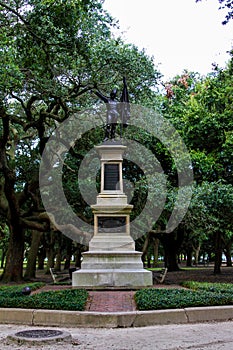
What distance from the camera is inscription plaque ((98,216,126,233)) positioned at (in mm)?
14258

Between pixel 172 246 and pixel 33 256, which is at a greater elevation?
pixel 172 246

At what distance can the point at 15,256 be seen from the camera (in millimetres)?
20094

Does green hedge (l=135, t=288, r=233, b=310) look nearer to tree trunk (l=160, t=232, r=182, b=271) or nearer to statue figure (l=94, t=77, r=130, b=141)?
statue figure (l=94, t=77, r=130, b=141)

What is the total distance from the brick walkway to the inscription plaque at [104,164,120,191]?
163 inches

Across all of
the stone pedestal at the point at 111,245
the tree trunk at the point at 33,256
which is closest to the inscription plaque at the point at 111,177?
the stone pedestal at the point at 111,245

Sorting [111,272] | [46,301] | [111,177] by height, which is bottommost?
[46,301]

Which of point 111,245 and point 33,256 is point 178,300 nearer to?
point 111,245

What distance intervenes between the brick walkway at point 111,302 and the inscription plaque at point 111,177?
13.6 feet

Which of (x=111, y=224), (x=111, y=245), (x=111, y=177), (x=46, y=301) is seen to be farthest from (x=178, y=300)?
(x=111, y=177)

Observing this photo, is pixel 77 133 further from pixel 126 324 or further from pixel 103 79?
pixel 126 324

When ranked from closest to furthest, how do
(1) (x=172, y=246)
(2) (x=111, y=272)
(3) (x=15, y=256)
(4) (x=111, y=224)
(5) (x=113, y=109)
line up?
(2) (x=111, y=272) → (4) (x=111, y=224) → (5) (x=113, y=109) → (3) (x=15, y=256) → (1) (x=172, y=246)

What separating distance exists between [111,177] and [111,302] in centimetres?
569

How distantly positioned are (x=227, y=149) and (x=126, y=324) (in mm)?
10933

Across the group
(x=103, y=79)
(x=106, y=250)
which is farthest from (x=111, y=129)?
(x=106, y=250)
